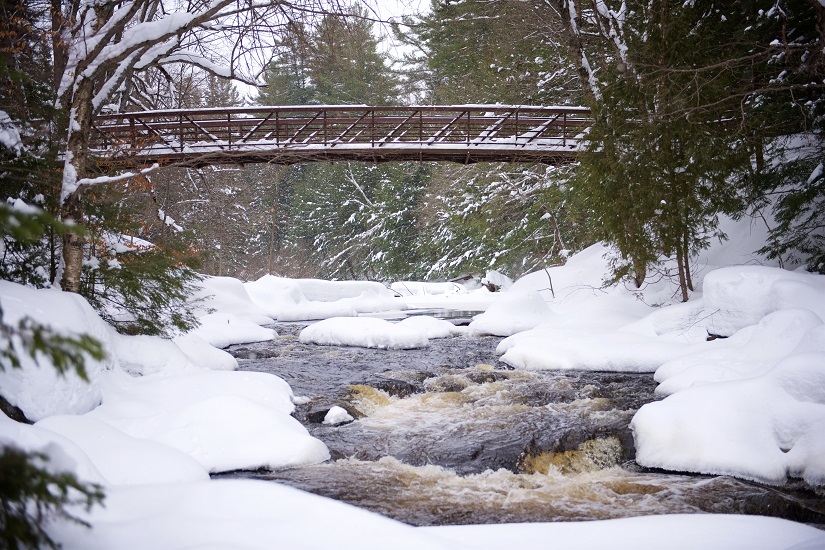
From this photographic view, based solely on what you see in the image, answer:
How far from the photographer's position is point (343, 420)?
6.75 meters

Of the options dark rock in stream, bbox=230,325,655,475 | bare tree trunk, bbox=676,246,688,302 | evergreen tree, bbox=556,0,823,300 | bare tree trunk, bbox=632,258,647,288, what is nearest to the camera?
dark rock in stream, bbox=230,325,655,475

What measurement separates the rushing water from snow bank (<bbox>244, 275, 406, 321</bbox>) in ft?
35.3

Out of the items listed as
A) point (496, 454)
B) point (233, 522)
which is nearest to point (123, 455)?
point (233, 522)

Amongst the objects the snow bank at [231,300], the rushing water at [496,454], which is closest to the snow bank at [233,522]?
the rushing water at [496,454]

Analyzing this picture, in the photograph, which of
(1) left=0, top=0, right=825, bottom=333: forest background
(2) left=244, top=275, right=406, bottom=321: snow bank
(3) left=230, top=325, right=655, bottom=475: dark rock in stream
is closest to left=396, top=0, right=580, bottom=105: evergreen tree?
(1) left=0, top=0, right=825, bottom=333: forest background

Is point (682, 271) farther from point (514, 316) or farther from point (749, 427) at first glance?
point (749, 427)

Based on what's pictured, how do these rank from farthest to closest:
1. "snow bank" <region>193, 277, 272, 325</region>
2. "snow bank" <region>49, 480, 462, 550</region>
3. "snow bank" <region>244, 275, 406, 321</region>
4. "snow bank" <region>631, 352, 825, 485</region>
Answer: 1. "snow bank" <region>244, 275, 406, 321</region>
2. "snow bank" <region>193, 277, 272, 325</region>
3. "snow bank" <region>631, 352, 825, 485</region>
4. "snow bank" <region>49, 480, 462, 550</region>

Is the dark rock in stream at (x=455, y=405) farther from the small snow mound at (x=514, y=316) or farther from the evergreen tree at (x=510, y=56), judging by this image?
the evergreen tree at (x=510, y=56)

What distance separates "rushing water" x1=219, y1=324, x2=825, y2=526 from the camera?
4.49 metres

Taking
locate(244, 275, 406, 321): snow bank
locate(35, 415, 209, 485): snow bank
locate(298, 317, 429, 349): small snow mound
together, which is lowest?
locate(244, 275, 406, 321): snow bank

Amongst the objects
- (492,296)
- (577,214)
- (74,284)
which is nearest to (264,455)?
(74,284)

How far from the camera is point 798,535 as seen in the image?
337 cm

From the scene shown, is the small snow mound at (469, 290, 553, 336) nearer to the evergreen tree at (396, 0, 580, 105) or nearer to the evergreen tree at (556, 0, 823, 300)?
the evergreen tree at (556, 0, 823, 300)

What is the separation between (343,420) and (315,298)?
18.9m
